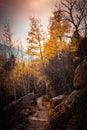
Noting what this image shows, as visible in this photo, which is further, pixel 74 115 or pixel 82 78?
pixel 82 78

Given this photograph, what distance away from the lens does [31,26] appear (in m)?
21.0

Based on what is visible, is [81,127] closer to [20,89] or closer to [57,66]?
[57,66]

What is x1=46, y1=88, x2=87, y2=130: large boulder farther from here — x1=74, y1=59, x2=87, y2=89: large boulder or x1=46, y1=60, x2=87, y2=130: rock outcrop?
x1=74, y1=59, x2=87, y2=89: large boulder

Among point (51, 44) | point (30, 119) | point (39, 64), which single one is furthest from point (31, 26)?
point (30, 119)

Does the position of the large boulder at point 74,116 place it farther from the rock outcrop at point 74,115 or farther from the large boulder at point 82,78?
the large boulder at point 82,78

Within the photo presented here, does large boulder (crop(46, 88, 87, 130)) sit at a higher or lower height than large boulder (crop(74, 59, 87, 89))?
lower

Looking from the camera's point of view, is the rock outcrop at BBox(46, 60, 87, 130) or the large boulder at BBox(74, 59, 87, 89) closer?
the rock outcrop at BBox(46, 60, 87, 130)

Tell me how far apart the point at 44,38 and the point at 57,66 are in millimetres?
4811

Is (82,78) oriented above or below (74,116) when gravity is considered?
above

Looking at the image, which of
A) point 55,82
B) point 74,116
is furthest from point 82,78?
→ point 55,82

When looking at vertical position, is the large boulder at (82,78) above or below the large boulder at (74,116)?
above

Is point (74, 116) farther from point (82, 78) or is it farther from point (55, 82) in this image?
point (55, 82)

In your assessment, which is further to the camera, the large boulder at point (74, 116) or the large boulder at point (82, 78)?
the large boulder at point (82, 78)

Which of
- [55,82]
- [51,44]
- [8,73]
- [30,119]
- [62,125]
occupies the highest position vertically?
[51,44]
